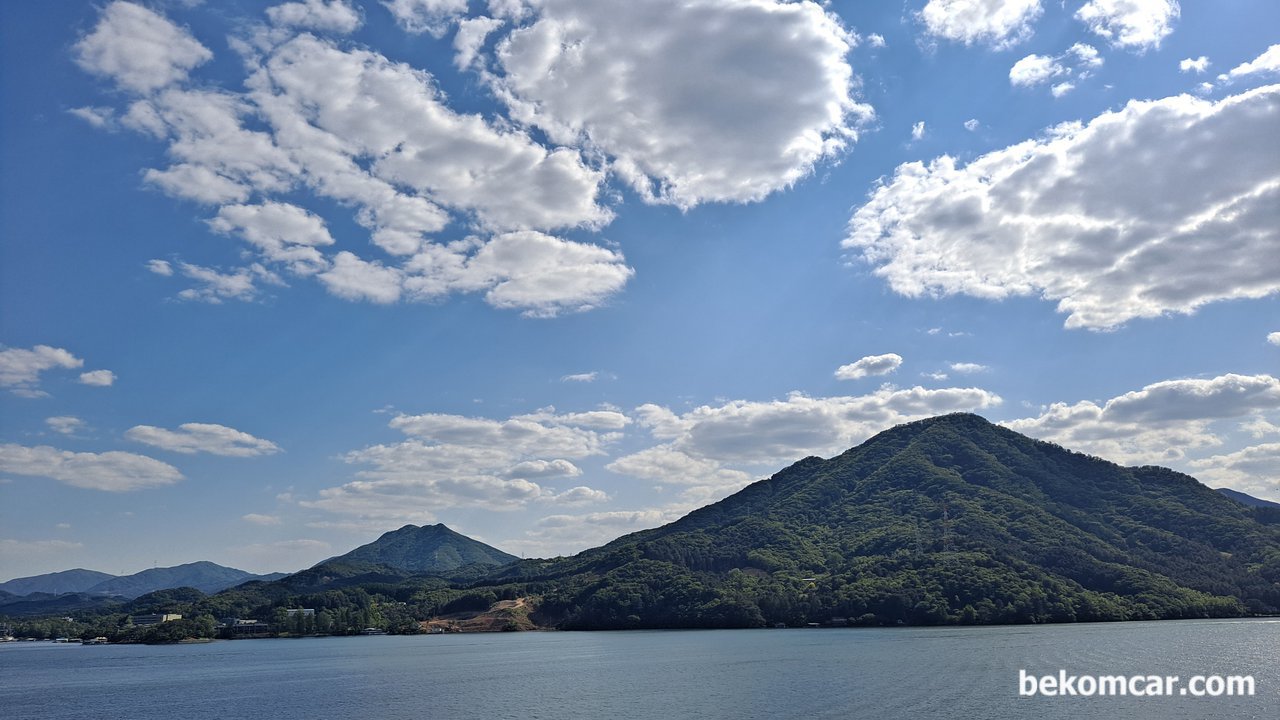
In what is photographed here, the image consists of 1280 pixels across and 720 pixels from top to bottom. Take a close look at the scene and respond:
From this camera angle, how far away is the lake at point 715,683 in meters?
93.7

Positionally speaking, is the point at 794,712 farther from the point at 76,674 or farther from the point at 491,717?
the point at 76,674

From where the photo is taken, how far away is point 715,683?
12069 cm

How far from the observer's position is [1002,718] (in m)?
83.8

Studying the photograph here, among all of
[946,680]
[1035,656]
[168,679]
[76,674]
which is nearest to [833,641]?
[1035,656]

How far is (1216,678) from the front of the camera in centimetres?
10594

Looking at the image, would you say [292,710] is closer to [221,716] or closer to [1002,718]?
[221,716]

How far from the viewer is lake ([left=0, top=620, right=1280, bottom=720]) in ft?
307

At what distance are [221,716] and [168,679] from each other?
69.4 metres

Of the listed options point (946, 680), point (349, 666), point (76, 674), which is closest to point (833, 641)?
point (946, 680)

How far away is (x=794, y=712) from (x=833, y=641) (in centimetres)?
11490

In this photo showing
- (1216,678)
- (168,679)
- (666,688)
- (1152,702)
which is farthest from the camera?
(168,679)

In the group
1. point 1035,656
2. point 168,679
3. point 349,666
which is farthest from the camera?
point 349,666

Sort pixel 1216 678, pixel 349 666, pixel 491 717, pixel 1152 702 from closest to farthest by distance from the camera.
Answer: pixel 1152 702 < pixel 491 717 < pixel 1216 678 < pixel 349 666

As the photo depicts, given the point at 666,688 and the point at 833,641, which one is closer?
the point at 666,688
